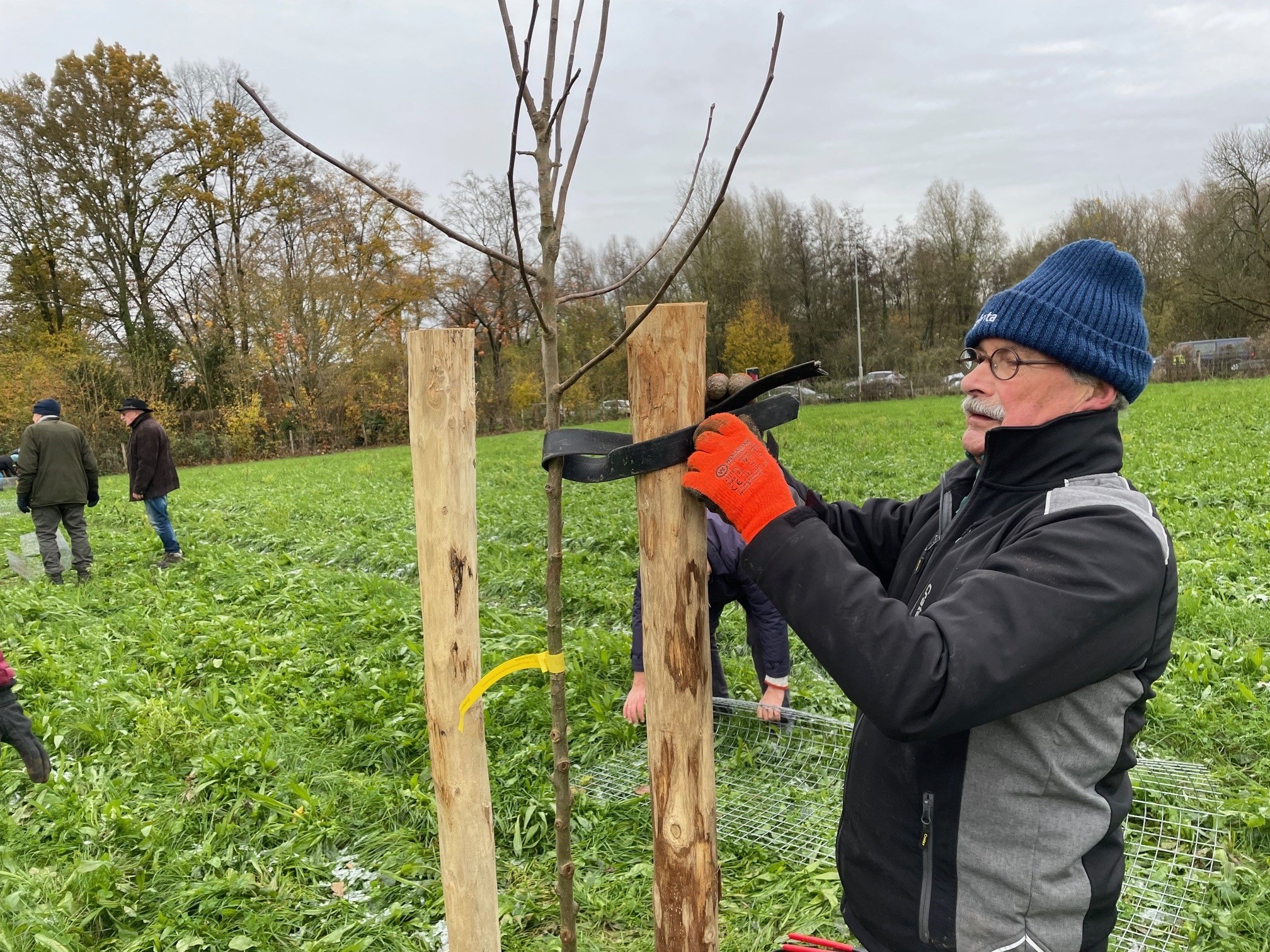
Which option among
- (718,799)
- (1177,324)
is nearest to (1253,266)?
(1177,324)

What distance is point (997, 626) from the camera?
1.37m

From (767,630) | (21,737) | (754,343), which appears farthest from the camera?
(754,343)

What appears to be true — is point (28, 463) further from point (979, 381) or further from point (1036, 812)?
point (1036, 812)

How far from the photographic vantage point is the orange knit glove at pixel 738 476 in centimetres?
161

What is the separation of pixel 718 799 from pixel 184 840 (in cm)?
251

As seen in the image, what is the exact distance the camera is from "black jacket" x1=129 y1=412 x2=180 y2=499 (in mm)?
9984

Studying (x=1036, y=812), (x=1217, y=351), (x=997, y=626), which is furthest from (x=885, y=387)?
(x=997, y=626)

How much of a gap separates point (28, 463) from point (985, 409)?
10875 mm

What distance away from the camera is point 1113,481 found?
1576 mm

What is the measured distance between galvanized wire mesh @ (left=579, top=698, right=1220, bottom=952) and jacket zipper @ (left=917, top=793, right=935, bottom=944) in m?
1.88

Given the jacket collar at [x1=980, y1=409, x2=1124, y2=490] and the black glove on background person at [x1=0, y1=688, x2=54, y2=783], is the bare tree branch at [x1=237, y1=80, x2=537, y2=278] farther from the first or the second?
the black glove on background person at [x1=0, y1=688, x2=54, y2=783]

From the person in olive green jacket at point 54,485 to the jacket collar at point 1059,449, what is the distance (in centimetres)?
1044

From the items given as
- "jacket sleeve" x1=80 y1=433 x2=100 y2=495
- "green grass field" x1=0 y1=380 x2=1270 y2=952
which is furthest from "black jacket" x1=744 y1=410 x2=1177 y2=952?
"jacket sleeve" x1=80 y1=433 x2=100 y2=495

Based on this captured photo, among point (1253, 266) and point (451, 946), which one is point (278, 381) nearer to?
point (451, 946)
